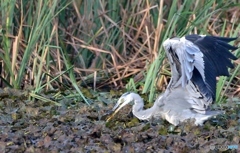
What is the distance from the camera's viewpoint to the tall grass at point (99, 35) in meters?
6.53

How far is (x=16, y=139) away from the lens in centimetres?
478

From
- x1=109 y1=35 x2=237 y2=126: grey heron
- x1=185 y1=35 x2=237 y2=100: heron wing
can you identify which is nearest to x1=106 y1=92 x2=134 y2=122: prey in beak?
Answer: x1=109 y1=35 x2=237 y2=126: grey heron

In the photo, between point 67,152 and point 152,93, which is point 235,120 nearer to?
point 152,93

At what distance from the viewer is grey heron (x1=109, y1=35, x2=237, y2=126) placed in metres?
5.20

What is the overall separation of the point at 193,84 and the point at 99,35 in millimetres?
2070

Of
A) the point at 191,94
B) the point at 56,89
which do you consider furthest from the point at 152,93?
the point at 56,89

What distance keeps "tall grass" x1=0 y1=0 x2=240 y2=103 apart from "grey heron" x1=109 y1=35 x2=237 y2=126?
0.91 metres

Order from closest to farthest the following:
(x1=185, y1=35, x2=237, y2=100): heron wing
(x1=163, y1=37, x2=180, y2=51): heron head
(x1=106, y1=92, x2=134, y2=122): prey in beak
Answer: (x1=163, y1=37, x2=180, y2=51): heron head < (x1=185, y1=35, x2=237, y2=100): heron wing < (x1=106, y1=92, x2=134, y2=122): prey in beak

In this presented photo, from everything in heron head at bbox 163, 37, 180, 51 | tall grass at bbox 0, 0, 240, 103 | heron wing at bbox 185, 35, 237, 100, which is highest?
heron head at bbox 163, 37, 180, 51

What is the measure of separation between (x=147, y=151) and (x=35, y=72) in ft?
7.27

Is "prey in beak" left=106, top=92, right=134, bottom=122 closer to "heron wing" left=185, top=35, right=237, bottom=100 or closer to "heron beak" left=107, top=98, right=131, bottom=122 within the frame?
"heron beak" left=107, top=98, right=131, bottom=122

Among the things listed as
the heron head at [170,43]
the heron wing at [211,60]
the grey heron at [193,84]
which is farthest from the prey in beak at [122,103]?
the heron head at [170,43]

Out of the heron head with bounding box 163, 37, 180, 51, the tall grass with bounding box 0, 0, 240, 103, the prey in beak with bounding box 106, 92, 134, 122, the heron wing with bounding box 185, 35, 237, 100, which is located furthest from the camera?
the tall grass with bounding box 0, 0, 240, 103

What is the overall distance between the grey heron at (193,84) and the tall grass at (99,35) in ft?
2.99
